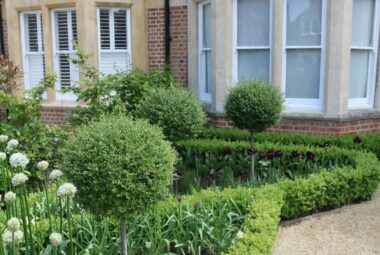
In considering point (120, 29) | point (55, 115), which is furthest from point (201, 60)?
point (55, 115)

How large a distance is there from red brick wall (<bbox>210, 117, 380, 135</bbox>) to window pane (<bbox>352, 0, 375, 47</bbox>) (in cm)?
145

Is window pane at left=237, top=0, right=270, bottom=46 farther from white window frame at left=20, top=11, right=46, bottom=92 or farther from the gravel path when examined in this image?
white window frame at left=20, top=11, right=46, bottom=92

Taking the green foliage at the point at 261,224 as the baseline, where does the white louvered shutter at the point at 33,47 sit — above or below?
above

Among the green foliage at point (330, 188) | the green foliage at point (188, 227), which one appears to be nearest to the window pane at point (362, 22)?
the green foliage at point (330, 188)

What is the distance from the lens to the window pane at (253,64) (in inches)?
318

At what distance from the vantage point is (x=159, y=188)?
9.39 feet

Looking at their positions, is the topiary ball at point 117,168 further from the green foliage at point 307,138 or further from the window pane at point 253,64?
the window pane at point 253,64

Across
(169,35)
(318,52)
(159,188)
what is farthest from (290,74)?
(159,188)

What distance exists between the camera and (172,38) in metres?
9.48

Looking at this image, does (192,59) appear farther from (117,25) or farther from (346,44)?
(346,44)

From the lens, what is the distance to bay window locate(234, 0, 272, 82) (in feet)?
26.2

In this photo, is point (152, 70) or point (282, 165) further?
point (152, 70)

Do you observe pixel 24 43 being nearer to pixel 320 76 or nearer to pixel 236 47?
pixel 236 47

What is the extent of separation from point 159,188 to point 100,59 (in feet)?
24.2
